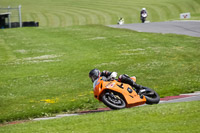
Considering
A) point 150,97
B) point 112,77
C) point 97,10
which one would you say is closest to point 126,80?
point 112,77

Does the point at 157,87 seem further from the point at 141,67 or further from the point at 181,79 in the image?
the point at 141,67

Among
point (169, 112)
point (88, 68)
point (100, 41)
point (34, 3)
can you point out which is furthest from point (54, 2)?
point (169, 112)

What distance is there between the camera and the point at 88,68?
84.4 feet

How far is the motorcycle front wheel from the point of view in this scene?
13406mm

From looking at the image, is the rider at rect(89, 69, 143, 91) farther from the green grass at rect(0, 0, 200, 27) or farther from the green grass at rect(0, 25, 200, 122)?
the green grass at rect(0, 0, 200, 27)

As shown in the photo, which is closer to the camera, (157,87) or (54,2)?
(157,87)

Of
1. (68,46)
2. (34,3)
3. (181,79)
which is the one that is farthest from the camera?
(34,3)

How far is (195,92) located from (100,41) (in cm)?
1991

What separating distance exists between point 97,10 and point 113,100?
81.9 meters

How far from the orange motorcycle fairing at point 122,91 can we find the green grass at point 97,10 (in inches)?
2502

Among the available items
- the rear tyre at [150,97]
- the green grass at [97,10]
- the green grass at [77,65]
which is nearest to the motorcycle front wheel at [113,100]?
the rear tyre at [150,97]

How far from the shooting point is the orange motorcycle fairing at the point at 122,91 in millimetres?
13617

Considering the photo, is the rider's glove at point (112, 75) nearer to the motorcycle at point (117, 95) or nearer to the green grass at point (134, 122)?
the motorcycle at point (117, 95)

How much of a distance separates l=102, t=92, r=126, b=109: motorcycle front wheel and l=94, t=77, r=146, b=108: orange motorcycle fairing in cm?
17
